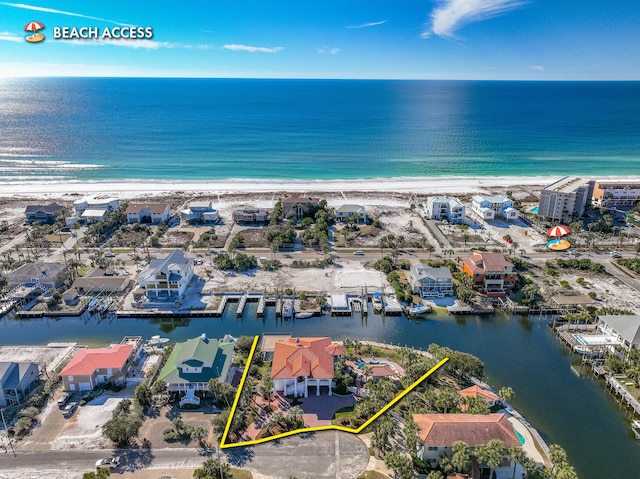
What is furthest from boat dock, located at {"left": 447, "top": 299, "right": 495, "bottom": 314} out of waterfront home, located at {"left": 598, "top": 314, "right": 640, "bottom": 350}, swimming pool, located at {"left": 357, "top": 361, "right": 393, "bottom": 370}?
swimming pool, located at {"left": 357, "top": 361, "right": 393, "bottom": 370}

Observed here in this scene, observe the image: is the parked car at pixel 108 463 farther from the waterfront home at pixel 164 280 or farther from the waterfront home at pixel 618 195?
the waterfront home at pixel 618 195

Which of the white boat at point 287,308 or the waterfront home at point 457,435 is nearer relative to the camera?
the waterfront home at point 457,435

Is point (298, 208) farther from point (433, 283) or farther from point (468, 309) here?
point (468, 309)

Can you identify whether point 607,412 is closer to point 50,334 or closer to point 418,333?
point 418,333

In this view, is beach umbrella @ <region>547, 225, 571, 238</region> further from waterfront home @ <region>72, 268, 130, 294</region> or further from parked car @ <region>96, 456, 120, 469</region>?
parked car @ <region>96, 456, 120, 469</region>

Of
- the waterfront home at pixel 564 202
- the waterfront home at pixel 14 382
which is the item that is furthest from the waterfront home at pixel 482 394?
the waterfront home at pixel 564 202

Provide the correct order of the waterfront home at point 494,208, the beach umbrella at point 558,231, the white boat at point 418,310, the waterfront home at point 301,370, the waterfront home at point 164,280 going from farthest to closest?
1. the waterfront home at point 494,208
2. the beach umbrella at point 558,231
3. the waterfront home at point 164,280
4. the white boat at point 418,310
5. the waterfront home at point 301,370

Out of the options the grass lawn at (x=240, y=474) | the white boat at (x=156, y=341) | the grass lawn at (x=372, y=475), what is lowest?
the grass lawn at (x=240, y=474)
